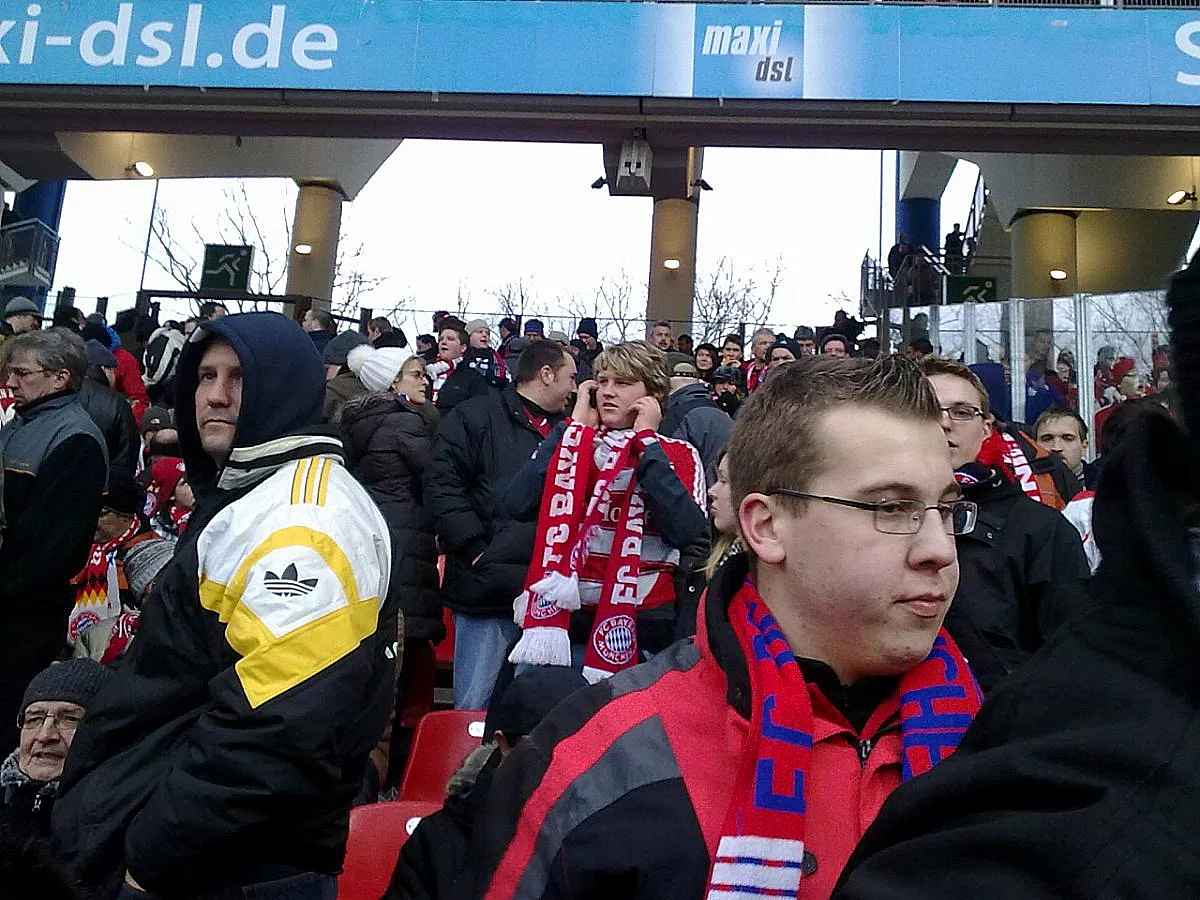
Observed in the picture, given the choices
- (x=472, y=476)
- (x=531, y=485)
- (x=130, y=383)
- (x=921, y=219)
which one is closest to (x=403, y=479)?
(x=472, y=476)

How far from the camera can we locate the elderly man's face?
360cm

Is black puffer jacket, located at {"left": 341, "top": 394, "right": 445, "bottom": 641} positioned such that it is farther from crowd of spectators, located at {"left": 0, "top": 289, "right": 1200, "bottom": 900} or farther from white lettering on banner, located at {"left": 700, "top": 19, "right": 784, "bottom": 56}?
white lettering on banner, located at {"left": 700, "top": 19, "right": 784, "bottom": 56}

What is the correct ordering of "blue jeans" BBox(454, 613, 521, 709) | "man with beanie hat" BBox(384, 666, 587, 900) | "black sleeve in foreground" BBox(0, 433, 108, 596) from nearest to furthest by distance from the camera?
1. "man with beanie hat" BBox(384, 666, 587, 900)
2. "black sleeve in foreground" BBox(0, 433, 108, 596)
3. "blue jeans" BBox(454, 613, 521, 709)

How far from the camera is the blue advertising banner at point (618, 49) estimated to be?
39.1ft

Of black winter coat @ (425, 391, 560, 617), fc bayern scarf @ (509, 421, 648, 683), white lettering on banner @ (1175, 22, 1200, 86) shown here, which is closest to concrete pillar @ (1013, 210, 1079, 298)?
white lettering on banner @ (1175, 22, 1200, 86)

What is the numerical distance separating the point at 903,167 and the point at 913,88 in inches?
715

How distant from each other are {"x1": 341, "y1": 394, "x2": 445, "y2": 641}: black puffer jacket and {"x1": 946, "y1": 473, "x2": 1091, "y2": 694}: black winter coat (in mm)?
2999

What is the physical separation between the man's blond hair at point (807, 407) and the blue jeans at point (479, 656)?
3.16 metres

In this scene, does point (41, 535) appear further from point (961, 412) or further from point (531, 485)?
point (961, 412)

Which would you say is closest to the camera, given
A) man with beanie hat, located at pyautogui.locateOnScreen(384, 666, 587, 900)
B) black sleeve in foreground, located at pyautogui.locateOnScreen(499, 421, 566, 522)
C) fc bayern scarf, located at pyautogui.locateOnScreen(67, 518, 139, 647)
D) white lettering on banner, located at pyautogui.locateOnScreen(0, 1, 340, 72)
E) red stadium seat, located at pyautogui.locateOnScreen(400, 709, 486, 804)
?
man with beanie hat, located at pyautogui.locateOnScreen(384, 666, 587, 900)

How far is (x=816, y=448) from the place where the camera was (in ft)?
5.44

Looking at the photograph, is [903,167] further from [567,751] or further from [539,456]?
[567,751]

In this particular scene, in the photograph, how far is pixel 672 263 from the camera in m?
20.9

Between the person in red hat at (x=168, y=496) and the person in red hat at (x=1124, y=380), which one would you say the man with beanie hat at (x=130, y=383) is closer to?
the person in red hat at (x=168, y=496)
